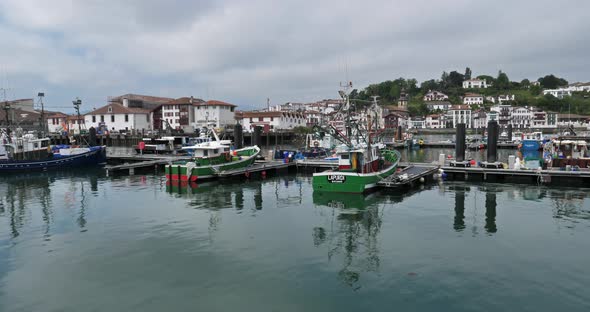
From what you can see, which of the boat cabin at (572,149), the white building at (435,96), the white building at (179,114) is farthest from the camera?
the white building at (435,96)

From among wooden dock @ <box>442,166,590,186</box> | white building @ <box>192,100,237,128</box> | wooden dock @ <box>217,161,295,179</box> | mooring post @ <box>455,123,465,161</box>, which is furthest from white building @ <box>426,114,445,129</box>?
wooden dock @ <box>442,166,590,186</box>

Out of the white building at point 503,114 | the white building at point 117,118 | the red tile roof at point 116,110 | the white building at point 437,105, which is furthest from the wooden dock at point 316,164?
the white building at point 437,105

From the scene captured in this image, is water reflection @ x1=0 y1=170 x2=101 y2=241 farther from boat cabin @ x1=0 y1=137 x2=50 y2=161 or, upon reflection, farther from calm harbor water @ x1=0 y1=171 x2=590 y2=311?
boat cabin @ x1=0 y1=137 x2=50 y2=161

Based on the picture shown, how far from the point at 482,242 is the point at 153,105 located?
333 ft

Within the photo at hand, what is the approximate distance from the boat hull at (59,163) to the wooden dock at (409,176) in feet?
101

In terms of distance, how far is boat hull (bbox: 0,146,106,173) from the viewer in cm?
3631

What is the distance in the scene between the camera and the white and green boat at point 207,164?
28.4 m

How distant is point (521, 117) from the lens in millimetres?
137250

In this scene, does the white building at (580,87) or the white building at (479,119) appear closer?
the white building at (479,119)

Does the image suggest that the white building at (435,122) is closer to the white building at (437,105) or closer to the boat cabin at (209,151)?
the white building at (437,105)

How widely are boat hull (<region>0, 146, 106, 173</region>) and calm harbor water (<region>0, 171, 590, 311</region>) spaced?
1504 centimetres

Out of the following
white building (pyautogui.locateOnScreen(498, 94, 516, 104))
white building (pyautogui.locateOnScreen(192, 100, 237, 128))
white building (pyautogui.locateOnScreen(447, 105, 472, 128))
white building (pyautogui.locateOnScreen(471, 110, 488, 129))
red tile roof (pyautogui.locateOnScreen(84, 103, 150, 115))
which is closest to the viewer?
red tile roof (pyautogui.locateOnScreen(84, 103, 150, 115))

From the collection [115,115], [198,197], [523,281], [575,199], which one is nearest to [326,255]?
[523,281]

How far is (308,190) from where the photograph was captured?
26156 millimetres
